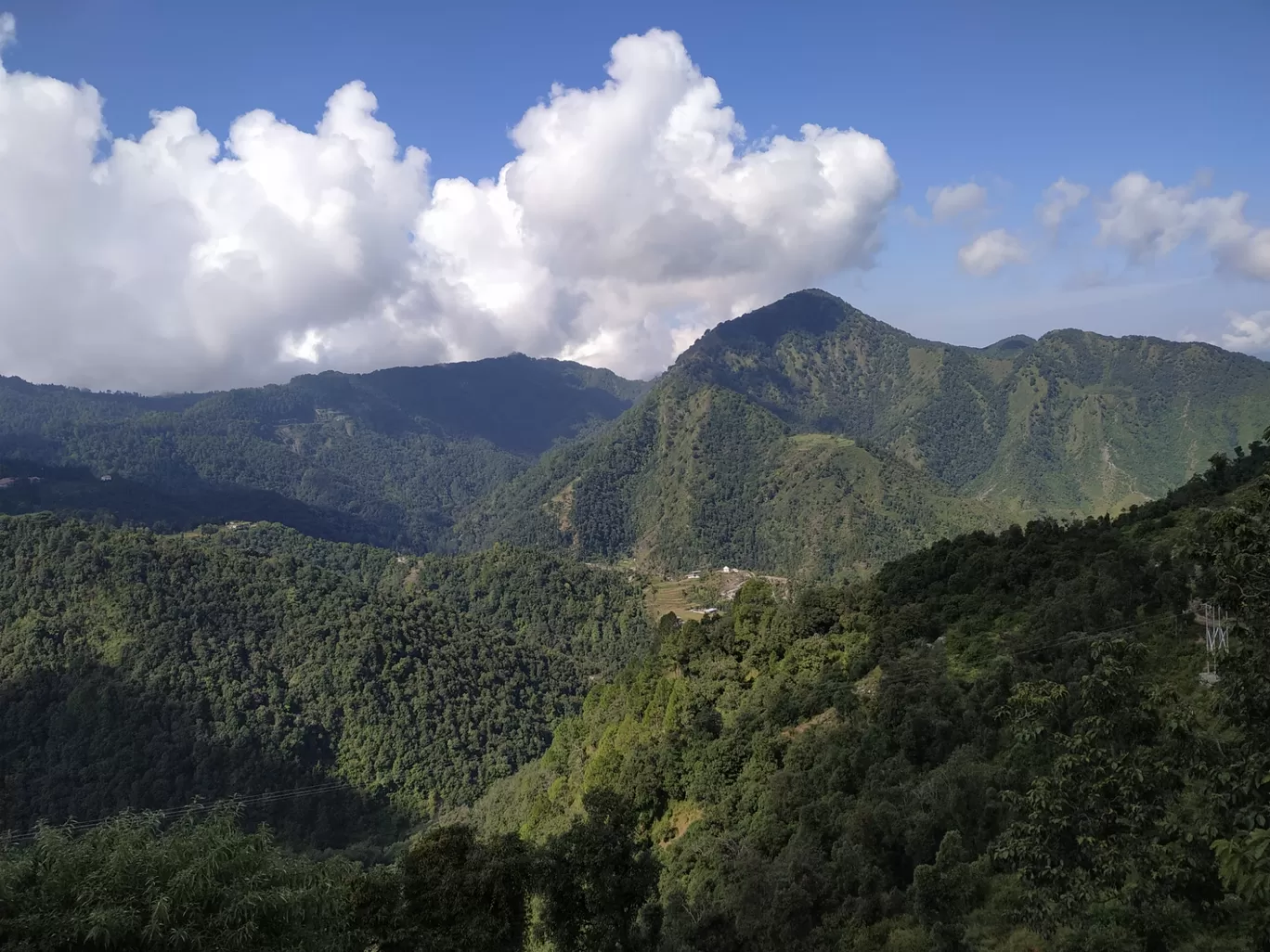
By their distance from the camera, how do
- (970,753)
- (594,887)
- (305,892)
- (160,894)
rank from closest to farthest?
(160,894)
(305,892)
(594,887)
(970,753)

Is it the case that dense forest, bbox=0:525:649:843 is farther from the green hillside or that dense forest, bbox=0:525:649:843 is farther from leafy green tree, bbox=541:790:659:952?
leafy green tree, bbox=541:790:659:952

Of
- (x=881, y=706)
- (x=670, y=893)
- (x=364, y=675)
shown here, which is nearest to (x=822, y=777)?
(x=881, y=706)

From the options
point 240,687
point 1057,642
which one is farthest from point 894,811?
point 240,687

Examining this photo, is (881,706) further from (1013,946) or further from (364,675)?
(364,675)

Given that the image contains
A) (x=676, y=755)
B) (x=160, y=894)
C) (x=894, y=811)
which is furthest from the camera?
(x=676, y=755)

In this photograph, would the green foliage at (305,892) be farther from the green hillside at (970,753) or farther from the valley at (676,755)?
the green hillside at (970,753)

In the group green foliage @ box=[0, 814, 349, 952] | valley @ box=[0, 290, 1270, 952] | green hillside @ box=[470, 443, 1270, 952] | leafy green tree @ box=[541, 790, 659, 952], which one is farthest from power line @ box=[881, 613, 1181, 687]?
green foliage @ box=[0, 814, 349, 952]

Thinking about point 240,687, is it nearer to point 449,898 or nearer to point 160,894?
point 449,898
